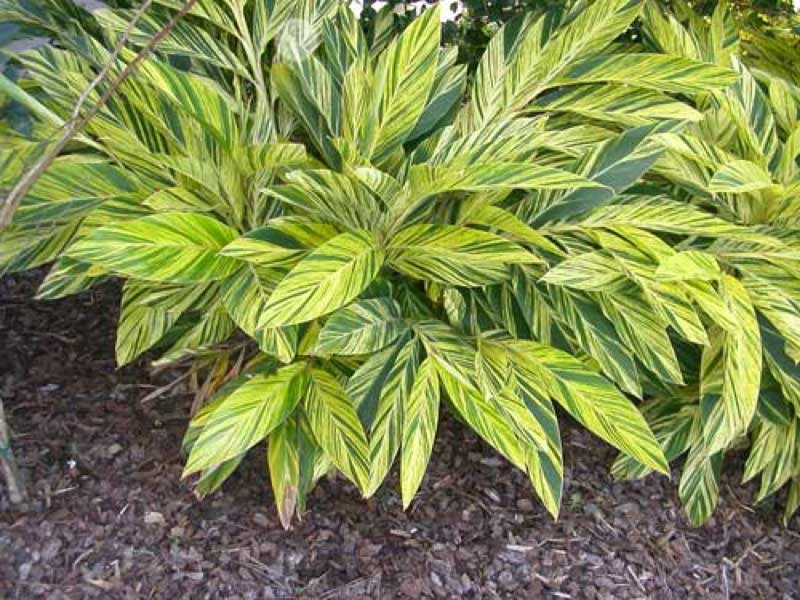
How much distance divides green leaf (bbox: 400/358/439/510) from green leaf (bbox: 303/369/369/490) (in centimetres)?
7

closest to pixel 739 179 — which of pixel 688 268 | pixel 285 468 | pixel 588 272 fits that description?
pixel 688 268

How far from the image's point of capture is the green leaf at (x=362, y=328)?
142 cm

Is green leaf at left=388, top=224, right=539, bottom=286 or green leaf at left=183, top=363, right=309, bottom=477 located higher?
green leaf at left=388, top=224, right=539, bottom=286

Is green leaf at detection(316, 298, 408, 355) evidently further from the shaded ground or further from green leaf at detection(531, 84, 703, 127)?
green leaf at detection(531, 84, 703, 127)

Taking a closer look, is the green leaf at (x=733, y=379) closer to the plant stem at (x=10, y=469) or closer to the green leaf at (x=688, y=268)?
the green leaf at (x=688, y=268)

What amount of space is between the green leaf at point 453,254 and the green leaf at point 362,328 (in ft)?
0.30

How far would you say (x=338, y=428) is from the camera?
4.83 ft

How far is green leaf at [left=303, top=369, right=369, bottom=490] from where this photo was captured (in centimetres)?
144

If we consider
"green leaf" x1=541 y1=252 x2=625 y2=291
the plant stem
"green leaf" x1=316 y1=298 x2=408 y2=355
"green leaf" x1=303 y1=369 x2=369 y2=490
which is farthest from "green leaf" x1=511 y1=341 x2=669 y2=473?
the plant stem

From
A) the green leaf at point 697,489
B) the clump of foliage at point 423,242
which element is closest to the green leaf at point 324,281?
the clump of foliage at point 423,242

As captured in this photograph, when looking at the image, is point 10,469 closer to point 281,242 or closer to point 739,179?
point 281,242

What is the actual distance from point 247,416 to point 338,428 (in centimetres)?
16

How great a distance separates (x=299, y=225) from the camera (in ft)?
5.01

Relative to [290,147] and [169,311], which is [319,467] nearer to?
[169,311]
